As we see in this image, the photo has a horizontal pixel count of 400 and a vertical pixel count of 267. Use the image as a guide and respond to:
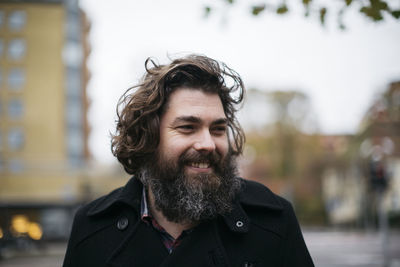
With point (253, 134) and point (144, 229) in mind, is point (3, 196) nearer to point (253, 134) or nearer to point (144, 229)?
point (253, 134)

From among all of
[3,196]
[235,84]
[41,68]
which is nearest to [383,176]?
[235,84]

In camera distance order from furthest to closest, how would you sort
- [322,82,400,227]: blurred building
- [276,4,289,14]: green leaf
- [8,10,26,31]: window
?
1. [8,10,26,31]: window
2. [322,82,400,227]: blurred building
3. [276,4,289,14]: green leaf

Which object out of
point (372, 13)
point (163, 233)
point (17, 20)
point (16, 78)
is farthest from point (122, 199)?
point (17, 20)

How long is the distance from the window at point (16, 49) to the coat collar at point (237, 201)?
122ft

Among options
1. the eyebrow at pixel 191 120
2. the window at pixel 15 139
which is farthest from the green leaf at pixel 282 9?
the window at pixel 15 139

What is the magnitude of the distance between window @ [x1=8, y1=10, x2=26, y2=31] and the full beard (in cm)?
3884

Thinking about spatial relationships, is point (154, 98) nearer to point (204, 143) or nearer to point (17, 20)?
point (204, 143)

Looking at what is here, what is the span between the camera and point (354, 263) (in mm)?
14453

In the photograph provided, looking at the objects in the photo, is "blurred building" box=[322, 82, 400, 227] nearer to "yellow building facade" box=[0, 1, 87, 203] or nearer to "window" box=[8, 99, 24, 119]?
"yellow building facade" box=[0, 1, 87, 203]

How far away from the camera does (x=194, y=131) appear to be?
9.19 ft

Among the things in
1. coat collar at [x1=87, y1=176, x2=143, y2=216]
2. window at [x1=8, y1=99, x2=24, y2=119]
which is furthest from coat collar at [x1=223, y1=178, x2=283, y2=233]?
window at [x1=8, y1=99, x2=24, y2=119]

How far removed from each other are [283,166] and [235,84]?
3967 centimetres

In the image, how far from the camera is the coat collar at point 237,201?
8.87 feet

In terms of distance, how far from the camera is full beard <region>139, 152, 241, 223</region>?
2711 millimetres
